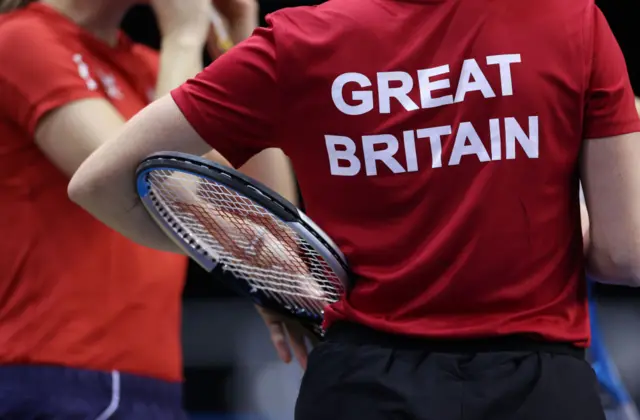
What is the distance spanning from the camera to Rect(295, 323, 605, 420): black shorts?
0.96m

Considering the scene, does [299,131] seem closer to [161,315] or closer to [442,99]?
[442,99]

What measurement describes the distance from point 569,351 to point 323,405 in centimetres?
25

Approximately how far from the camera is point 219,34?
5.72 feet

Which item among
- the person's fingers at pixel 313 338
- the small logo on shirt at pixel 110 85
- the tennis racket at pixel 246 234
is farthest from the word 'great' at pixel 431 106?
the small logo on shirt at pixel 110 85

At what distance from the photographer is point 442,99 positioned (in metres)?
0.99

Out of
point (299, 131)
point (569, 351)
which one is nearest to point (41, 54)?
point (299, 131)

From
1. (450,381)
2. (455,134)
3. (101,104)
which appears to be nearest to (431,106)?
(455,134)

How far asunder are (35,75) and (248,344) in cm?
316

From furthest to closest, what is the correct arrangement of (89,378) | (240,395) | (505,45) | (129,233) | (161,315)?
(240,395) < (161,315) < (89,378) < (129,233) < (505,45)

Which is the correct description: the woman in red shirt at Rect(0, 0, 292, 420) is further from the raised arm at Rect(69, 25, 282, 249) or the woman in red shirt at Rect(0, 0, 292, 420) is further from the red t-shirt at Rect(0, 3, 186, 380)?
the raised arm at Rect(69, 25, 282, 249)

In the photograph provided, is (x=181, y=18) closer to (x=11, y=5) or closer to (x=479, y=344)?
(x=11, y=5)

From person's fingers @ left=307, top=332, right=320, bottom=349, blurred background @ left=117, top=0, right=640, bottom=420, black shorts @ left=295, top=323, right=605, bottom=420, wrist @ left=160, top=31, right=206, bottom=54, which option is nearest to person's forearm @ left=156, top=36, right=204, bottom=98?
wrist @ left=160, top=31, right=206, bottom=54

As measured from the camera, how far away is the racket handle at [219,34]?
1.74 m

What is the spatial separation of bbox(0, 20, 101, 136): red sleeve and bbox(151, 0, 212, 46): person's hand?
144mm
